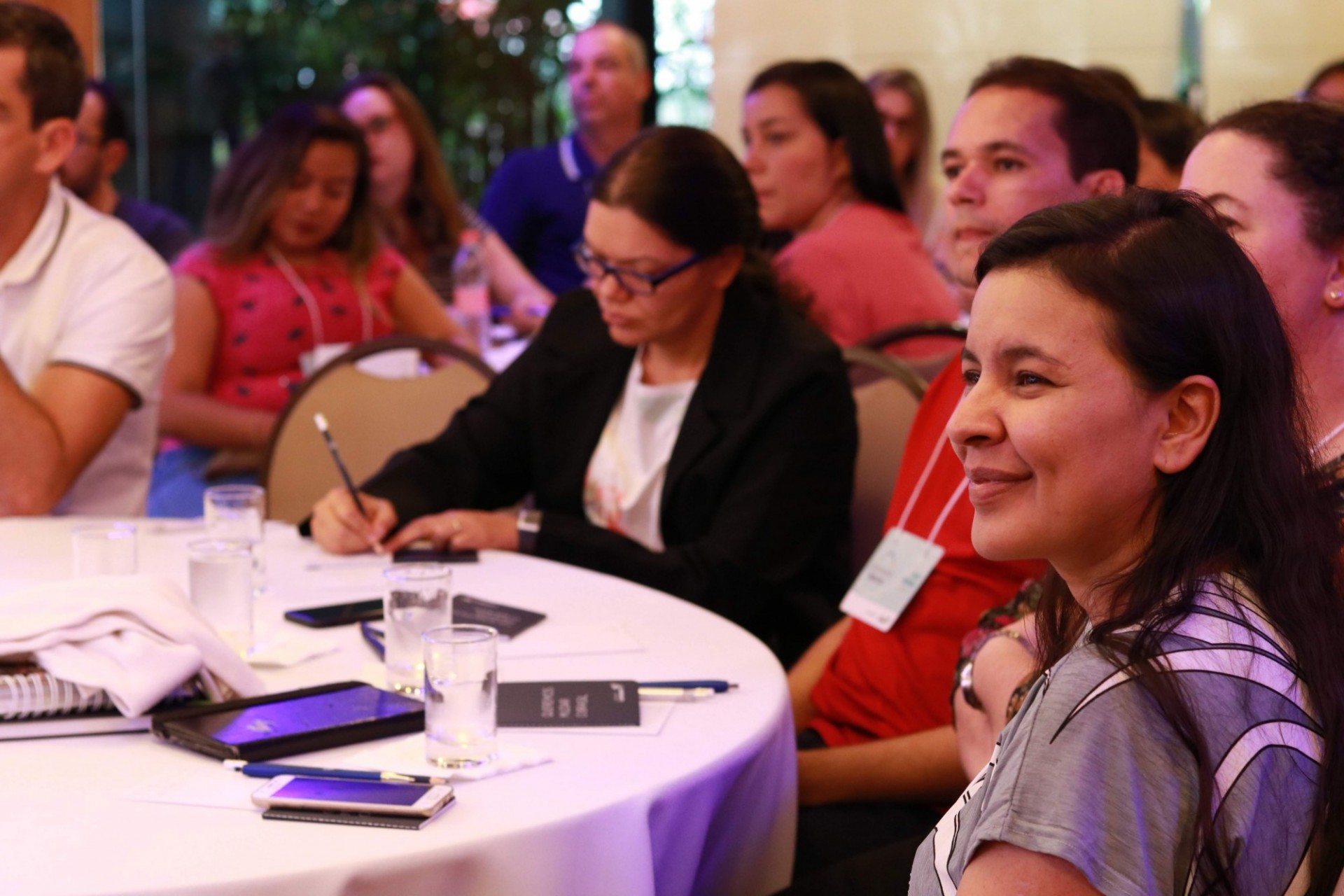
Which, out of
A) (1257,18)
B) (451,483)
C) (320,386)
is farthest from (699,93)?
(451,483)

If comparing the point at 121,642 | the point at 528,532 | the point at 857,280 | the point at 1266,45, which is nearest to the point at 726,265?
the point at 528,532

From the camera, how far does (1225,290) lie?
979 mm

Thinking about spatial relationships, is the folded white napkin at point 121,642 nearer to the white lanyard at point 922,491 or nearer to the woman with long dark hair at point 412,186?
the white lanyard at point 922,491

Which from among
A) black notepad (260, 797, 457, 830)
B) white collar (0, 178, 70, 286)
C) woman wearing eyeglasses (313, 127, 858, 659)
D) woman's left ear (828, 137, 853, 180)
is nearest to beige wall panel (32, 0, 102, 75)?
white collar (0, 178, 70, 286)

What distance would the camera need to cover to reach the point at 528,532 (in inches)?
92.2

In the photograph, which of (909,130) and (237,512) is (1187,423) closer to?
(237,512)

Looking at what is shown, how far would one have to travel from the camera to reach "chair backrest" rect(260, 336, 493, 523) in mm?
3002

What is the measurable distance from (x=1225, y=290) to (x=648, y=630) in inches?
38.9

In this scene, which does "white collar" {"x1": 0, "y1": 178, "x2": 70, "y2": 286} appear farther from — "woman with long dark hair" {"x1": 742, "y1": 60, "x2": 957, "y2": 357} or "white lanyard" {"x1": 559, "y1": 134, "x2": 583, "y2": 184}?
"white lanyard" {"x1": 559, "y1": 134, "x2": 583, "y2": 184}

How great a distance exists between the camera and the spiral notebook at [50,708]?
4.58ft

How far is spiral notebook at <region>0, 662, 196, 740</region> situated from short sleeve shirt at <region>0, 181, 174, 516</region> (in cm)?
141

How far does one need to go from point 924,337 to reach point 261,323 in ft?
5.92

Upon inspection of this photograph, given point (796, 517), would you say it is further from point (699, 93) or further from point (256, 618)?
point (699, 93)

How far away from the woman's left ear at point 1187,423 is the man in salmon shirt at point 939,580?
3.10 feet
